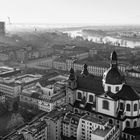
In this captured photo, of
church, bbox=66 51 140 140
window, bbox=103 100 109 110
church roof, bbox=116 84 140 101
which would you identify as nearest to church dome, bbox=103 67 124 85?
church, bbox=66 51 140 140

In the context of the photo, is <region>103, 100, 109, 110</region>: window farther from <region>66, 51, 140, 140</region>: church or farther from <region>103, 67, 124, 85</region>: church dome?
<region>103, 67, 124, 85</region>: church dome

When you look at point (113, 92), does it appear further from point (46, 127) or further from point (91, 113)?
point (46, 127)

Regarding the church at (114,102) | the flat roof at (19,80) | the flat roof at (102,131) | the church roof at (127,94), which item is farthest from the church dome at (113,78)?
the flat roof at (19,80)

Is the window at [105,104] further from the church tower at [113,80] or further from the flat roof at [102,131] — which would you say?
Answer: the flat roof at [102,131]

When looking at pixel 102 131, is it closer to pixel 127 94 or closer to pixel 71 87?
pixel 127 94

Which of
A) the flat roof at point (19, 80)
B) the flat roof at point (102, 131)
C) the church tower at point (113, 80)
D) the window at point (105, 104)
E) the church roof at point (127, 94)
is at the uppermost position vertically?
A: the church tower at point (113, 80)

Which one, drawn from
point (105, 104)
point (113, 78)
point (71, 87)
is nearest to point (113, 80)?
point (113, 78)

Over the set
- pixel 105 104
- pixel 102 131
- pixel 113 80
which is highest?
pixel 113 80
